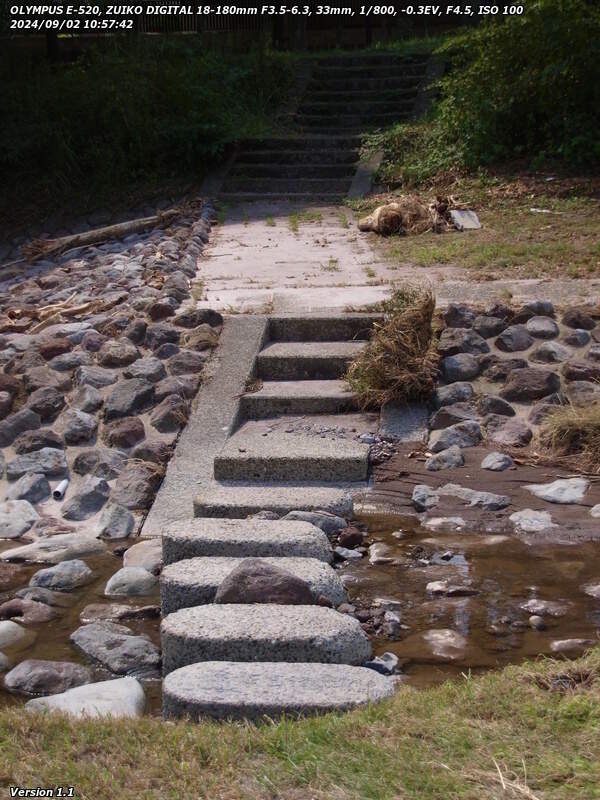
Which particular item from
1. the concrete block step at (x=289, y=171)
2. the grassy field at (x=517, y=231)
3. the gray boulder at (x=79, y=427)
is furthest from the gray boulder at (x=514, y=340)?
the concrete block step at (x=289, y=171)

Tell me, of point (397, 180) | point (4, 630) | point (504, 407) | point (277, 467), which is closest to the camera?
point (4, 630)

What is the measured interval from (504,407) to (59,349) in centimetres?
287

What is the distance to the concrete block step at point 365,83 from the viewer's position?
51.5 ft

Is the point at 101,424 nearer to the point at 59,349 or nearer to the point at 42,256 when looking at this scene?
the point at 59,349

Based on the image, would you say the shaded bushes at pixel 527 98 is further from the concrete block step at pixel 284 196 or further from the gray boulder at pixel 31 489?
the gray boulder at pixel 31 489

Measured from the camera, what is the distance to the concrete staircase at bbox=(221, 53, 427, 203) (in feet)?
41.2

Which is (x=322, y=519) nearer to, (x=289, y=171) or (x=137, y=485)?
(x=137, y=485)

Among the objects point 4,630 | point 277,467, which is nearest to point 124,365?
point 277,467

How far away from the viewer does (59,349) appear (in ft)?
22.5

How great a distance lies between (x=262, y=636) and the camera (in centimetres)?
342

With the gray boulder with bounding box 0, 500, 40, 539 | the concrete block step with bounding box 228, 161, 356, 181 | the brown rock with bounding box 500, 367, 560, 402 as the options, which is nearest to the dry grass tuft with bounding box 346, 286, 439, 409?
the brown rock with bounding box 500, 367, 560, 402

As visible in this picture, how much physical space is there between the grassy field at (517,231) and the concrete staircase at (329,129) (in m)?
1.54

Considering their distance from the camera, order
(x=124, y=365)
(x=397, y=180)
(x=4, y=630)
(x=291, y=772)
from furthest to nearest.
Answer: (x=397, y=180), (x=124, y=365), (x=4, y=630), (x=291, y=772)

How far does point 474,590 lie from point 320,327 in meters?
2.92
